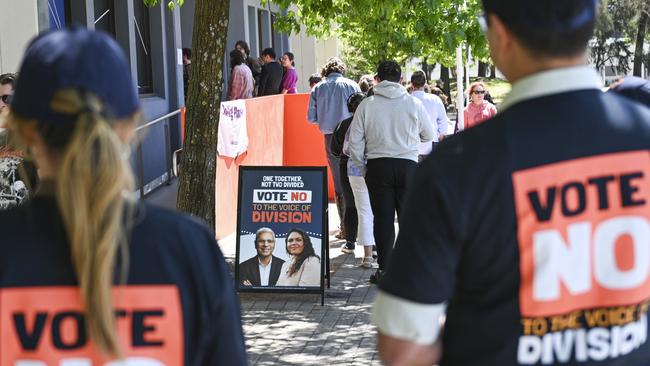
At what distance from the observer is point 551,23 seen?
2.54 metres

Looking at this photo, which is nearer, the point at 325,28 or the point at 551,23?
the point at 551,23

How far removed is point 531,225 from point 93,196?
931 millimetres

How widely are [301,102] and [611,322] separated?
15.7m

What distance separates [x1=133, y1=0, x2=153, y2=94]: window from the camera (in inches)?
651

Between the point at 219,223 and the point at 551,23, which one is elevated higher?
the point at 551,23

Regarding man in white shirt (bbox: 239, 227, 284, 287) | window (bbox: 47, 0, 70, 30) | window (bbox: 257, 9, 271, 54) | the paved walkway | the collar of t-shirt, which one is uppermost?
window (bbox: 257, 9, 271, 54)

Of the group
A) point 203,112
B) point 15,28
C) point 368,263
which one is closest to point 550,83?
point 203,112

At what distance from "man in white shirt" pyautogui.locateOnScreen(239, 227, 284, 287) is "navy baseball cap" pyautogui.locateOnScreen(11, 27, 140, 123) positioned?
737cm

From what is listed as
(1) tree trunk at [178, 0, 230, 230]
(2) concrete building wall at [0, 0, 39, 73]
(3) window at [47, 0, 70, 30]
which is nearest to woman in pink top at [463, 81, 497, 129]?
(3) window at [47, 0, 70, 30]

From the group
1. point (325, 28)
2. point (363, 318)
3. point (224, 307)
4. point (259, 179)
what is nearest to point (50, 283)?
point (224, 307)

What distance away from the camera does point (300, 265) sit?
9.56 meters

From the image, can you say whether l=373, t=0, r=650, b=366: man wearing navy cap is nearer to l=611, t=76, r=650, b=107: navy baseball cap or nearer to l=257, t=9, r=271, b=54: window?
l=611, t=76, r=650, b=107: navy baseball cap

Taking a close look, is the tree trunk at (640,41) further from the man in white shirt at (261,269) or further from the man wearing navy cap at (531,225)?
the man wearing navy cap at (531,225)

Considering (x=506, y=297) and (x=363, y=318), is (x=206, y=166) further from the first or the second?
(x=506, y=297)
